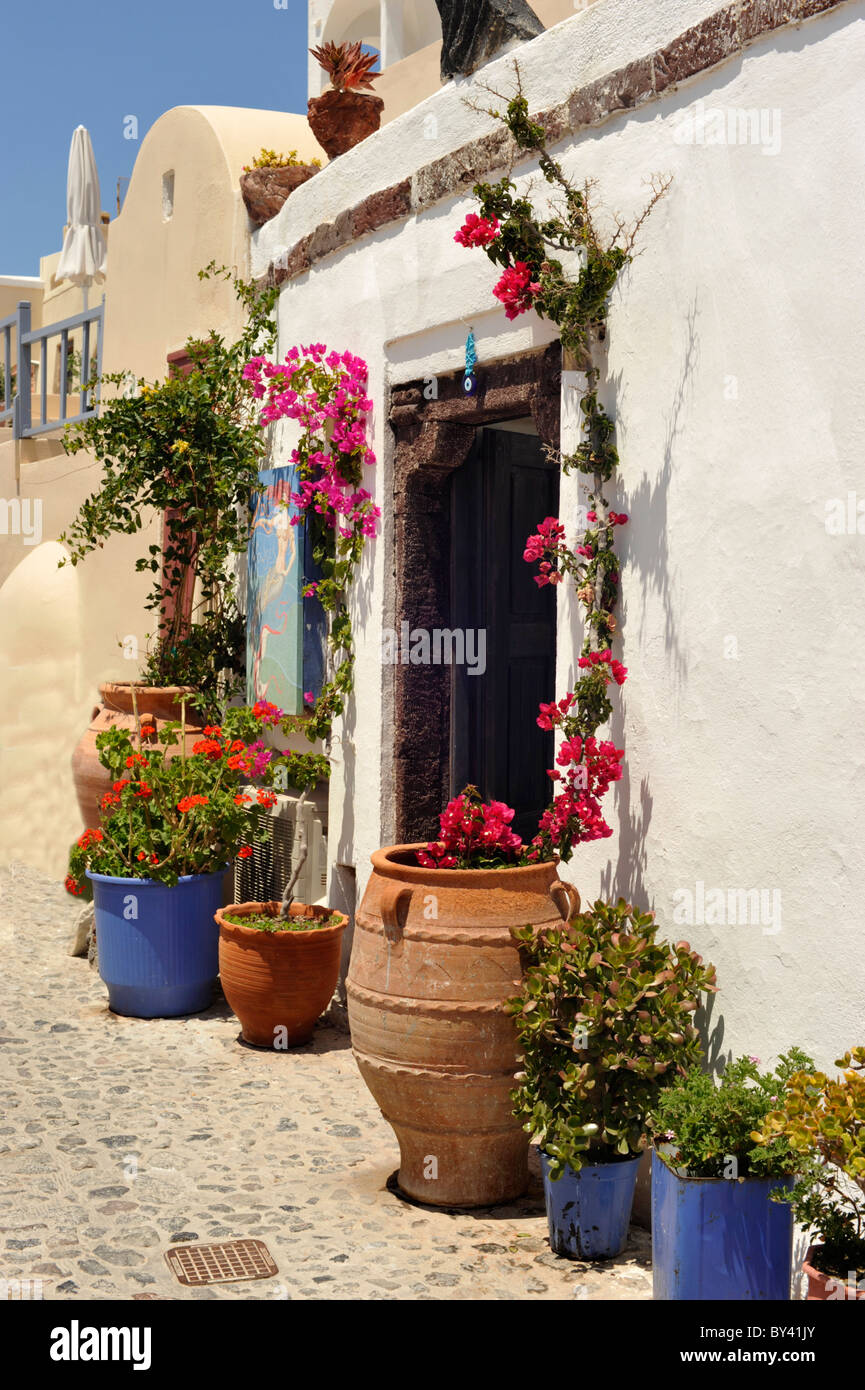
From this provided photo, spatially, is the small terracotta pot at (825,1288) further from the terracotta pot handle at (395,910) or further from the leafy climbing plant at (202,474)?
the leafy climbing plant at (202,474)

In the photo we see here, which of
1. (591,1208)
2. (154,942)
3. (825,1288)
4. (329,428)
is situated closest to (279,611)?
(329,428)

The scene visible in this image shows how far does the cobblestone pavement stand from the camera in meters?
3.84

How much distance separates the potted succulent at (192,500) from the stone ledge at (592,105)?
0.99m

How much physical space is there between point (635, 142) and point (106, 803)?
3903 millimetres

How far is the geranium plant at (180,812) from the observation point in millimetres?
6414

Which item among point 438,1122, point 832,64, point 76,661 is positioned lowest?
point 438,1122

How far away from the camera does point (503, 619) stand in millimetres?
6336

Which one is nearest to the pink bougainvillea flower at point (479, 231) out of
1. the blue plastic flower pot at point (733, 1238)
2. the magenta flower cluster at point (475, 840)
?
the magenta flower cluster at point (475, 840)

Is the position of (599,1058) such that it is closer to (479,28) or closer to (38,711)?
(479,28)

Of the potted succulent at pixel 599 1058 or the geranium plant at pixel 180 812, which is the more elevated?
Answer: the geranium plant at pixel 180 812

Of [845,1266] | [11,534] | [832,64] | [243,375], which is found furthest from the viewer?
[11,534]

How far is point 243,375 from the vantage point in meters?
7.27

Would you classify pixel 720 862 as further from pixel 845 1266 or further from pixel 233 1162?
pixel 233 1162

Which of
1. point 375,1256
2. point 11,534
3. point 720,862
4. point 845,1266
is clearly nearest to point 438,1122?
point 375,1256
